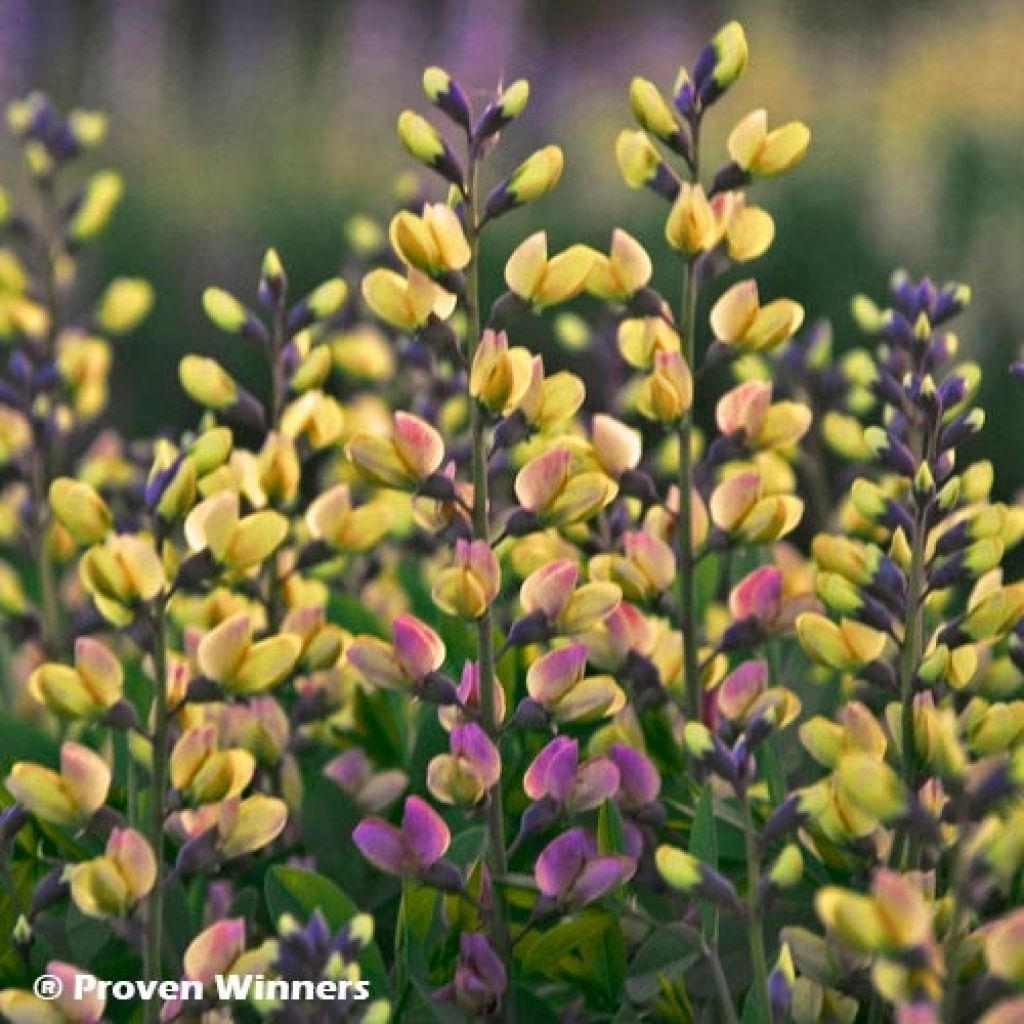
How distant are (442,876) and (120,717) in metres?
0.21

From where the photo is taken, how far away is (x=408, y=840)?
1.17 metres

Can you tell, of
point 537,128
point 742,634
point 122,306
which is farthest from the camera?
point 537,128

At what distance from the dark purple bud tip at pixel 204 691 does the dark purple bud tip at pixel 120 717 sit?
37 mm

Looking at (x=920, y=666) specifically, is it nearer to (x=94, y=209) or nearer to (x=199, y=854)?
(x=199, y=854)

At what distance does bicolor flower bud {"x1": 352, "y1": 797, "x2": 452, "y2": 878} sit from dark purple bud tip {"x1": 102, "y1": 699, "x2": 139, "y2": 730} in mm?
147

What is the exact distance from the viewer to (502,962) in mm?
1204

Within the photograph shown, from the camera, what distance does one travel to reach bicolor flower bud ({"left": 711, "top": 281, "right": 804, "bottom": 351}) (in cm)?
140

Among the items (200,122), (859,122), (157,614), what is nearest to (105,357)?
(157,614)

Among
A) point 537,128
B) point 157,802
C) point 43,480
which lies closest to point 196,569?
point 157,802

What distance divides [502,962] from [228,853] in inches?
6.9

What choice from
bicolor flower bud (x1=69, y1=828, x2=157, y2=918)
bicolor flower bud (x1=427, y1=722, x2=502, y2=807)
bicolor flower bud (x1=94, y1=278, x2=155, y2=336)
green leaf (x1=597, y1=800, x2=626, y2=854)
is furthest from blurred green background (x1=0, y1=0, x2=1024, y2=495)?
bicolor flower bud (x1=69, y1=828, x2=157, y2=918)

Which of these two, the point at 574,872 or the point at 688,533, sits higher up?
the point at 688,533

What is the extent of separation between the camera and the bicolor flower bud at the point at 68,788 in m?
1.16

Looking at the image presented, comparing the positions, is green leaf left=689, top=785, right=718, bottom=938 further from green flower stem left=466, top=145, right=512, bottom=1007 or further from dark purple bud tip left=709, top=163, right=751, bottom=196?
dark purple bud tip left=709, top=163, right=751, bottom=196
